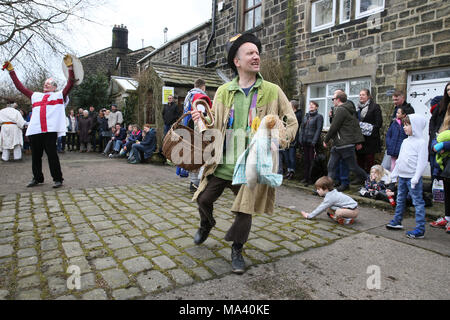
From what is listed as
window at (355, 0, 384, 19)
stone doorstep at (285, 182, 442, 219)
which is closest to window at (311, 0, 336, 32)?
window at (355, 0, 384, 19)

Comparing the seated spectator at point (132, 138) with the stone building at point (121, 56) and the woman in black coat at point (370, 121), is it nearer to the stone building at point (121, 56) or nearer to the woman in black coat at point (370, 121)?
the woman in black coat at point (370, 121)

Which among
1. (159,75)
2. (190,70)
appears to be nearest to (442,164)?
(159,75)

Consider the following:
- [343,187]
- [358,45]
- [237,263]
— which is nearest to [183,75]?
[358,45]

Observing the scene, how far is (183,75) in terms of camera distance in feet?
40.7

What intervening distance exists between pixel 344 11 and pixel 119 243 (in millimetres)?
8384

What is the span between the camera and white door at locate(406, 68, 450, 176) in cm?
662

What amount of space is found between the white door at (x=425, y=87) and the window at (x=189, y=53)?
11.0 m

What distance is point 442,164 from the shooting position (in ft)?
13.1

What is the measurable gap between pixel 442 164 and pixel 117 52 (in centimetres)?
3353

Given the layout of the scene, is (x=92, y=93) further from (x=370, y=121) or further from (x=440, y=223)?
(x=440, y=223)

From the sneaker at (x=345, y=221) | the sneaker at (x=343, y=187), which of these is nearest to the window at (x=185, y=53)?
the sneaker at (x=343, y=187)

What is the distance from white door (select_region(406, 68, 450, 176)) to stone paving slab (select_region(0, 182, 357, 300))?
4358 mm

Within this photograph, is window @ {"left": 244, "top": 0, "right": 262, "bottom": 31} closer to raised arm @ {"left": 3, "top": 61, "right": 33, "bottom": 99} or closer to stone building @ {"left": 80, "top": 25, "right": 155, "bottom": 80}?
raised arm @ {"left": 3, "top": 61, "right": 33, "bottom": 99}

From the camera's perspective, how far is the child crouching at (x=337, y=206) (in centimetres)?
439
